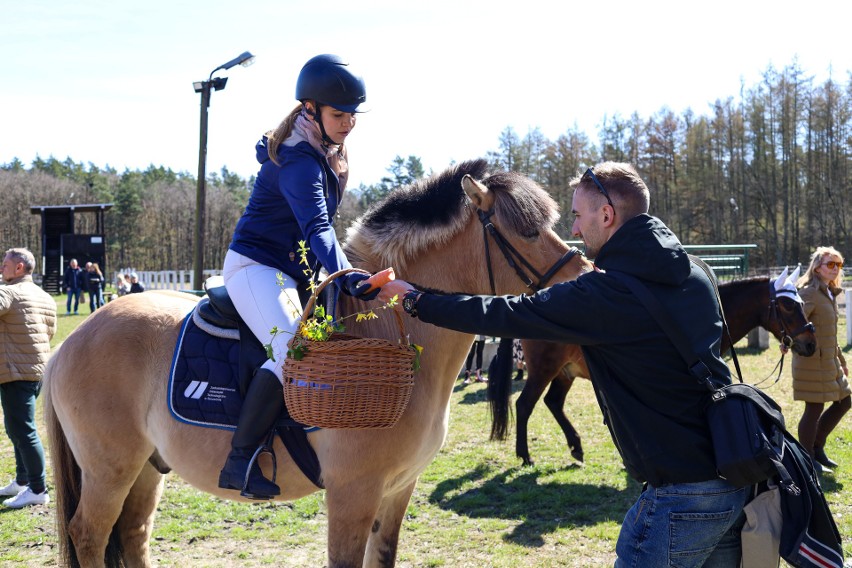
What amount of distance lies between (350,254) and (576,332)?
1354mm

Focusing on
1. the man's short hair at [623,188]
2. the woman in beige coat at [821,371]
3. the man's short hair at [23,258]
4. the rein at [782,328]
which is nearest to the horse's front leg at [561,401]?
the rein at [782,328]

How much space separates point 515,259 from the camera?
286cm

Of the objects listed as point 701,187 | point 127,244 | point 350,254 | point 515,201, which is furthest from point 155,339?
point 127,244

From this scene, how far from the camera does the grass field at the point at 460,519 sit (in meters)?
4.93

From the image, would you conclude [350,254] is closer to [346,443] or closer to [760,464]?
[346,443]

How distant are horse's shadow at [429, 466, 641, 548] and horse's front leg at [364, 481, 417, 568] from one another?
2.19 m

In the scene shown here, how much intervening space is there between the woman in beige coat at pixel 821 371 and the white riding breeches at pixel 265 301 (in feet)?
19.7

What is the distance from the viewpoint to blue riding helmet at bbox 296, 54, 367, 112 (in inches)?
116

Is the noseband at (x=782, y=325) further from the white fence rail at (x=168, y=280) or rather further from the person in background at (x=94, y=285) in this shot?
the person in background at (x=94, y=285)

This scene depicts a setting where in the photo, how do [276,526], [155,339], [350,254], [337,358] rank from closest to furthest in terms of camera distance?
[337,358], [350,254], [155,339], [276,526]

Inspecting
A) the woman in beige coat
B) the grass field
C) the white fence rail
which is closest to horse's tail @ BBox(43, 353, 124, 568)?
the grass field

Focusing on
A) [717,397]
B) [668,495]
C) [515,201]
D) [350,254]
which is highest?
[515,201]

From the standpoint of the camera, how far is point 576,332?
2186 millimetres

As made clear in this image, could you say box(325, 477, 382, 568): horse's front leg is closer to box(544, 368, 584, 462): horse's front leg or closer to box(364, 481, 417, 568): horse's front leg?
box(364, 481, 417, 568): horse's front leg
